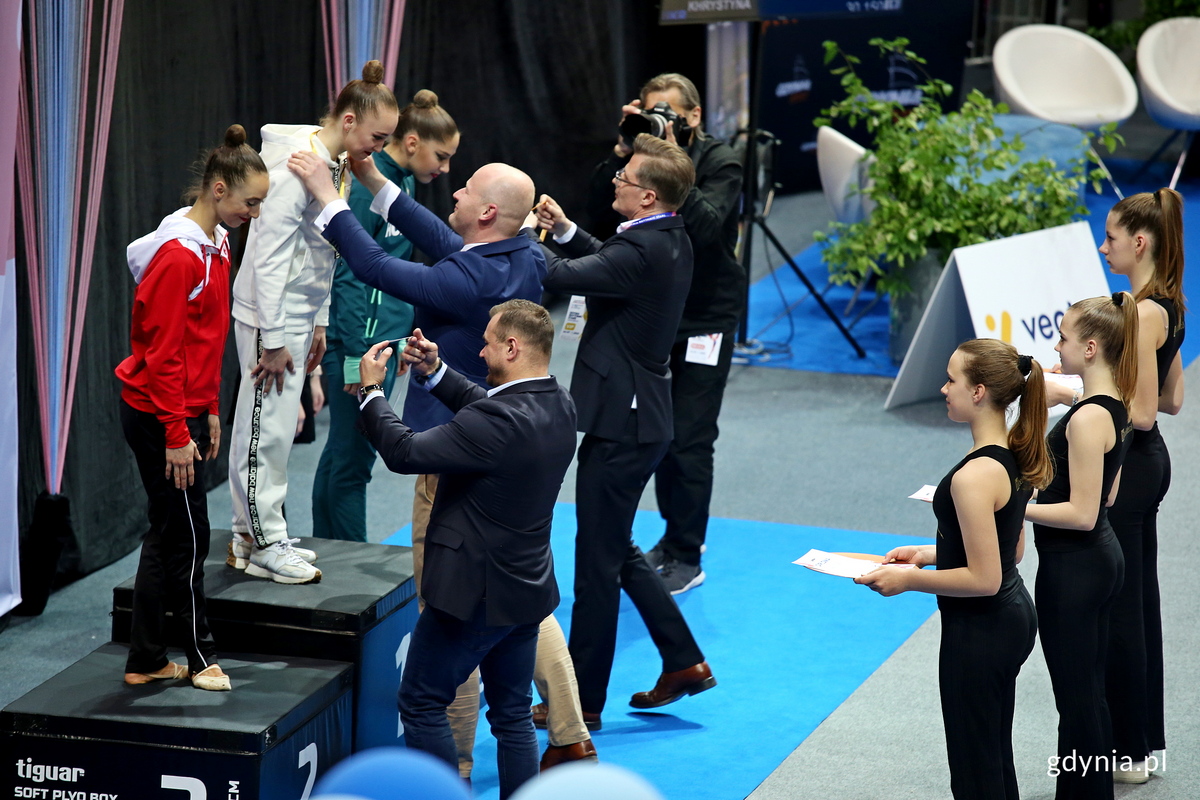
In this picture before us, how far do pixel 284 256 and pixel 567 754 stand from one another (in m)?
1.48

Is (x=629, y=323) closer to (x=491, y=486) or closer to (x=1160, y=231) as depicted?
(x=491, y=486)

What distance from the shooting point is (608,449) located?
388 centimetres

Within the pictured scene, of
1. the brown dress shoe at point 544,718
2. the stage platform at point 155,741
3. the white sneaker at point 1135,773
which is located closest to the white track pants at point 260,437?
the stage platform at point 155,741

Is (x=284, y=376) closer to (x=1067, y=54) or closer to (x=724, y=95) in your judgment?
(x=724, y=95)

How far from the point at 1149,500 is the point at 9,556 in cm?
341

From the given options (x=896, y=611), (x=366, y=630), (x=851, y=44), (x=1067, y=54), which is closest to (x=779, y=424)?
(x=896, y=611)

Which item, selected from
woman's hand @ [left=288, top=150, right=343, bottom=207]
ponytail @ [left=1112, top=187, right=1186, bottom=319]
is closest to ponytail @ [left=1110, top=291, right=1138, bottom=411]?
ponytail @ [left=1112, top=187, right=1186, bottom=319]

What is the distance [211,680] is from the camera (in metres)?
3.14

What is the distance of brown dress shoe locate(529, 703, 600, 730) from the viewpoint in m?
3.88

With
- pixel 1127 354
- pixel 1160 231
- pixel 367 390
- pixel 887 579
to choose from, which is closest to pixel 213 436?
pixel 367 390

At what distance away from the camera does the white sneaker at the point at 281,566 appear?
3520 millimetres

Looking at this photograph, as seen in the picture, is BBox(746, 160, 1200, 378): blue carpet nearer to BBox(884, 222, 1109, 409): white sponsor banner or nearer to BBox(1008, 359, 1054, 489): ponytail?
BBox(884, 222, 1109, 409): white sponsor banner

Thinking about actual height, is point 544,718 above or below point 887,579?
below

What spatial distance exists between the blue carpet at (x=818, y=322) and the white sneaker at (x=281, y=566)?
4.48m
